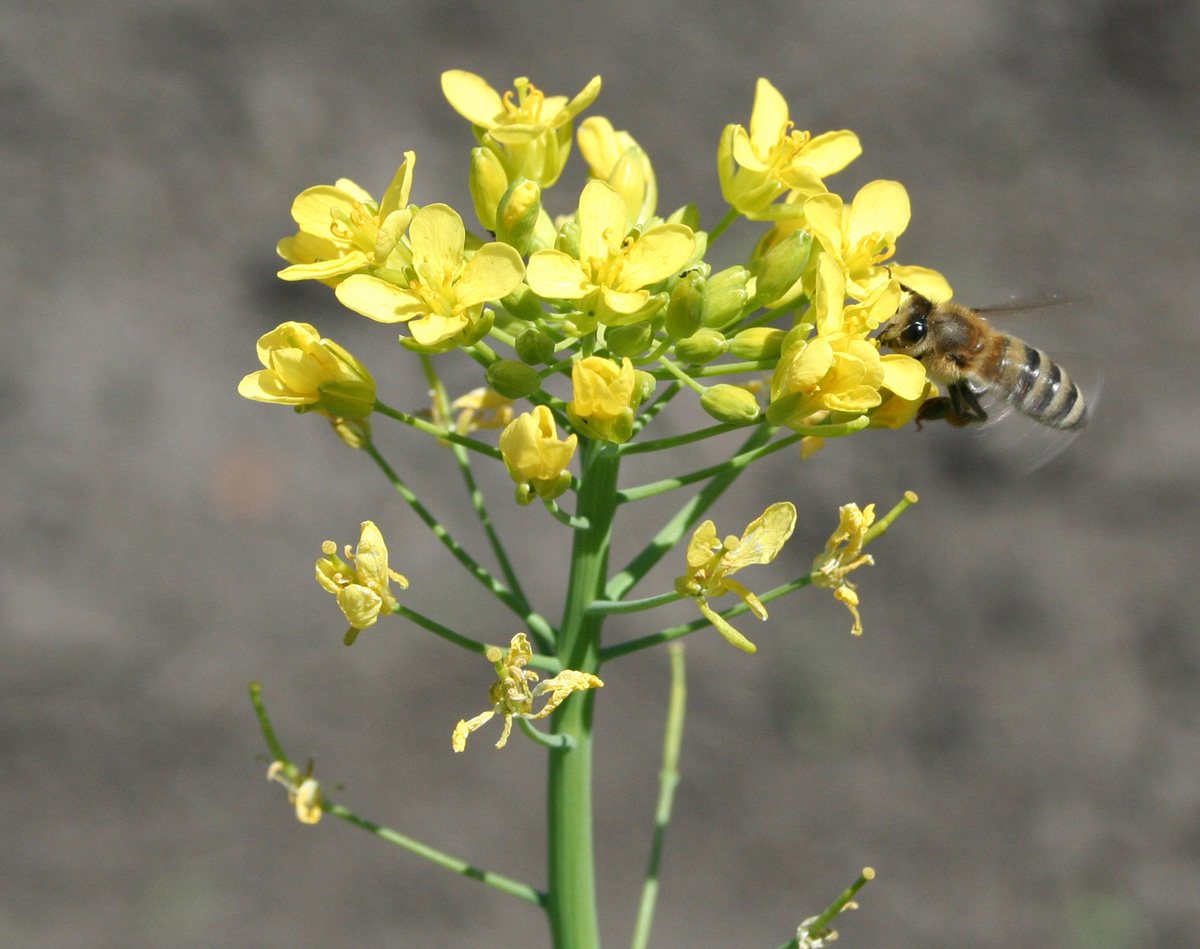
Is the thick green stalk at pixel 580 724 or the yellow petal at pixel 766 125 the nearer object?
the thick green stalk at pixel 580 724

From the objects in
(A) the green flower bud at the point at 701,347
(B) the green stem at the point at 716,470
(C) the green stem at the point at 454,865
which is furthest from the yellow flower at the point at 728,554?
(C) the green stem at the point at 454,865

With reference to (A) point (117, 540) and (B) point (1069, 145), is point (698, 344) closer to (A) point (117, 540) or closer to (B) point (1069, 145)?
(A) point (117, 540)

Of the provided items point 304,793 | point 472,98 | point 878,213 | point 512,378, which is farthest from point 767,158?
point 304,793

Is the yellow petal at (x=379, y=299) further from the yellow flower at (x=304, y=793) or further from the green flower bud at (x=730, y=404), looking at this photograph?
the yellow flower at (x=304, y=793)

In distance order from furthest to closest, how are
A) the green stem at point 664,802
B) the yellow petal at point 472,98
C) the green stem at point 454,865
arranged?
the green stem at point 664,802, the yellow petal at point 472,98, the green stem at point 454,865

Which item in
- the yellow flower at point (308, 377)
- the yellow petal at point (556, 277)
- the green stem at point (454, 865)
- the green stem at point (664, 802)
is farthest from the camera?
A: the green stem at point (664, 802)

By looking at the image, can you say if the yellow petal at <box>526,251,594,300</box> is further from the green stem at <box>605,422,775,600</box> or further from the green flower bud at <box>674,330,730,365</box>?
the green stem at <box>605,422,775,600</box>

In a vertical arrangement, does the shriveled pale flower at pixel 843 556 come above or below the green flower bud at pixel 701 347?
below

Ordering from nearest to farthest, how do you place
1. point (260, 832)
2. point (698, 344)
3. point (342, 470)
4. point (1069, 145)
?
point (698, 344)
point (260, 832)
point (342, 470)
point (1069, 145)

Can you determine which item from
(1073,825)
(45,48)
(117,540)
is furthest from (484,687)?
(45,48)

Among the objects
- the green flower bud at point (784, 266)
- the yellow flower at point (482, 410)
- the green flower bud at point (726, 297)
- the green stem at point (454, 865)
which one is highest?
the yellow flower at point (482, 410)
